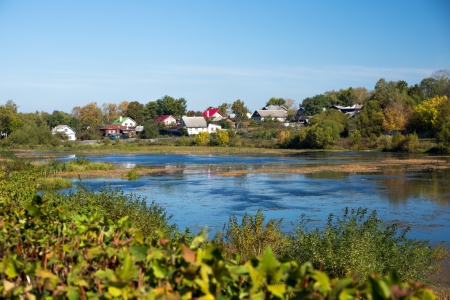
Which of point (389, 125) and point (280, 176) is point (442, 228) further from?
point (389, 125)

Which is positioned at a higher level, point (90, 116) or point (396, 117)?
point (90, 116)

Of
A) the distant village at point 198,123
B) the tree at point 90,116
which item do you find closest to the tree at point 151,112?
the distant village at point 198,123

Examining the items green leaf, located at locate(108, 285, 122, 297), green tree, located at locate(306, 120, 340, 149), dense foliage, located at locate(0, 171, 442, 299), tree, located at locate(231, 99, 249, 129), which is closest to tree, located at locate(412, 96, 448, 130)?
green tree, located at locate(306, 120, 340, 149)

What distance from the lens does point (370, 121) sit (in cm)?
8131

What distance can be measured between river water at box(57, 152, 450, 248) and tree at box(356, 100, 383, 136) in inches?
1657

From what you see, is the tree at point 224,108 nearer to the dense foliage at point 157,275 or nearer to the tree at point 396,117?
the tree at point 396,117

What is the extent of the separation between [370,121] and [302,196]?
57.9 m

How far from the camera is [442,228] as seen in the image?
722 inches

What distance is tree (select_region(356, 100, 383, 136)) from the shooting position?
3184 inches

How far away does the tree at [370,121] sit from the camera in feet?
265

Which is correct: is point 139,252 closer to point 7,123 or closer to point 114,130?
point 7,123

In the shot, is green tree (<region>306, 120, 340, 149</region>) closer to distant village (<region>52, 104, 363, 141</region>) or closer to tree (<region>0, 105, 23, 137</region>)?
distant village (<region>52, 104, 363, 141</region>)

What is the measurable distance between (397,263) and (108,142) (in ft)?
269

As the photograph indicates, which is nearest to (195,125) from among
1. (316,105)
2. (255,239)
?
(316,105)
